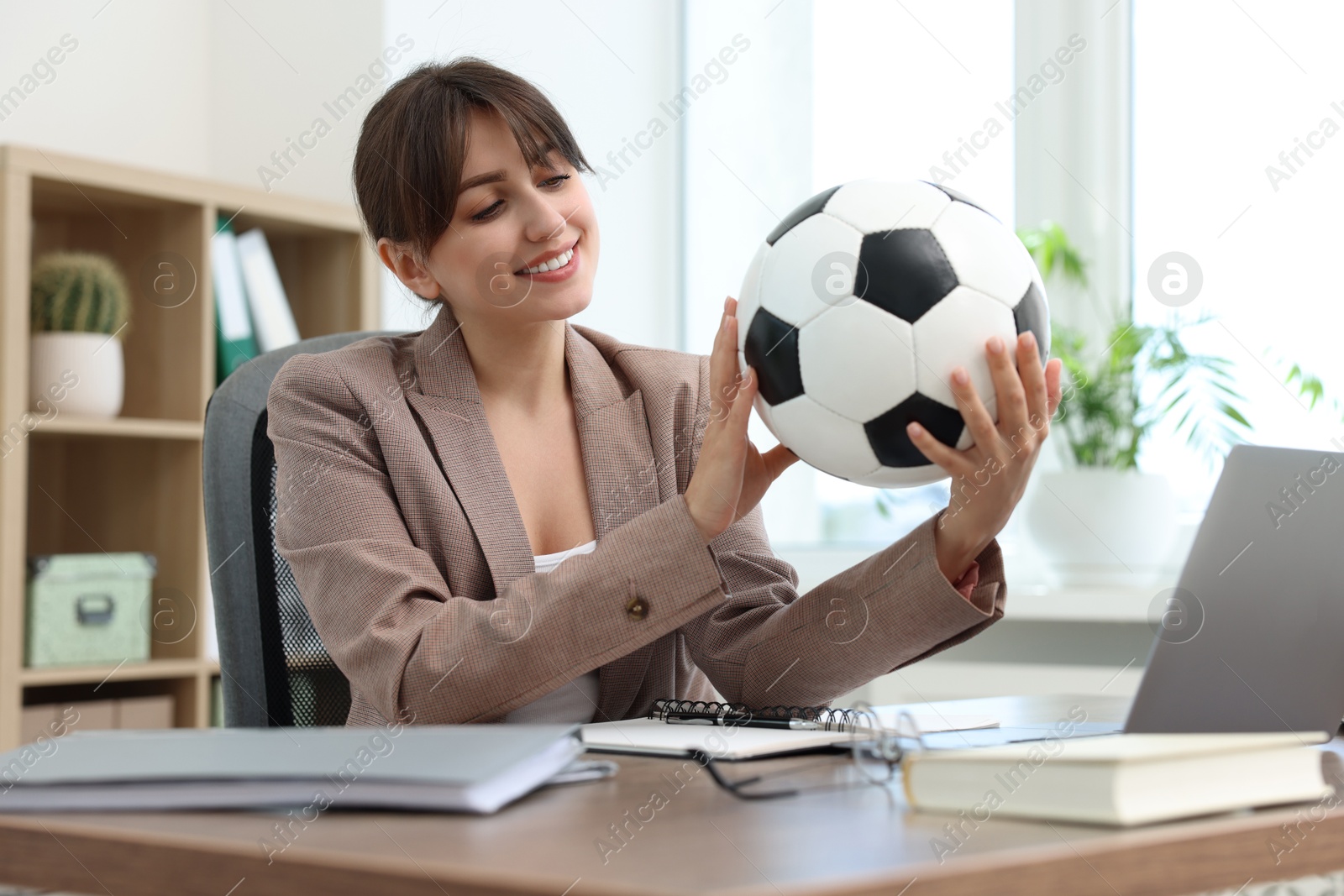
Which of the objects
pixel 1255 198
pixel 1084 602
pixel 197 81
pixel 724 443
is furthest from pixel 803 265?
pixel 197 81

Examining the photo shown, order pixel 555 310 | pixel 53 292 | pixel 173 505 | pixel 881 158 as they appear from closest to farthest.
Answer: pixel 555 310 → pixel 53 292 → pixel 173 505 → pixel 881 158

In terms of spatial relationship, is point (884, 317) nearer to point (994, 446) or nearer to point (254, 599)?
point (994, 446)

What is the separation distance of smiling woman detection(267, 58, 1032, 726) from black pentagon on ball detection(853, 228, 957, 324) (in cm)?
7

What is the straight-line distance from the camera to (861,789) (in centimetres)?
72

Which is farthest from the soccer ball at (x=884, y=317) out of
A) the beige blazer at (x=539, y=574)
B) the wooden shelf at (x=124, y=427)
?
the wooden shelf at (x=124, y=427)

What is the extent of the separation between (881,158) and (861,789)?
2.35 m

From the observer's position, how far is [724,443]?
1055 millimetres

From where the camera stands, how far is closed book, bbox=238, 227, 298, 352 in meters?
2.67

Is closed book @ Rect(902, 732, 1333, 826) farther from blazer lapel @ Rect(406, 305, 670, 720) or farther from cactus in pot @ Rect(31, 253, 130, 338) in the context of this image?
cactus in pot @ Rect(31, 253, 130, 338)

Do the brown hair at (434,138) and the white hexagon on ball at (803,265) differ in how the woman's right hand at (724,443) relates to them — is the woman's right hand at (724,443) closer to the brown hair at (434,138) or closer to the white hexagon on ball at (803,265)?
the white hexagon on ball at (803,265)

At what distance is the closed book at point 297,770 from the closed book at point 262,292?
2.02m

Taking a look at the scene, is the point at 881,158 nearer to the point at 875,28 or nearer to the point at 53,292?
the point at 875,28

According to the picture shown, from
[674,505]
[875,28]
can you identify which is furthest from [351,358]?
[875,28]

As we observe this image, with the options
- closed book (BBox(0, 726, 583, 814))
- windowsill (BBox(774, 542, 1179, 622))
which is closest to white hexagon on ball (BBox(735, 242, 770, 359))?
closed book (BBox(0, 726, 583, 814))
